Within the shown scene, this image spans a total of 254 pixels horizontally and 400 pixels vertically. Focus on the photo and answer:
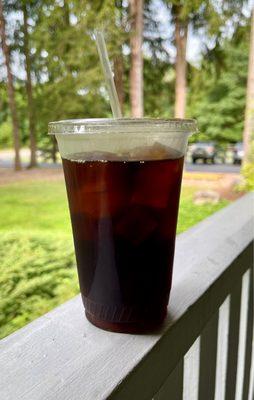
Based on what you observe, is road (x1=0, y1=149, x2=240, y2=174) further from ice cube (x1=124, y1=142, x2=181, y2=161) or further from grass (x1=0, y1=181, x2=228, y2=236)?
ice cube (x1=124, y1=142, x2=181, y2=161)

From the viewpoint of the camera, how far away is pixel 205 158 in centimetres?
134

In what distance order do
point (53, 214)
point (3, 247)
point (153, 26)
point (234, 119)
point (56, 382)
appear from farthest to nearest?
point (234, 119)
point (153, 26)
point (53, 214)
point (3, 247)
point (56, 382)

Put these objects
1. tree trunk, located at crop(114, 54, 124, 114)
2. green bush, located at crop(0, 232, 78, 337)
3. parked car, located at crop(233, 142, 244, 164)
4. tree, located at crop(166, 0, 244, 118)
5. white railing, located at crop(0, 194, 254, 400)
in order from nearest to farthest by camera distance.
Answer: white railing, located at crop(0, 194, 254, 400)
green bush, located at crop(0, 232, 78, 337)
tree trunk, located at crop(114, 54, 124, 114)
tree, located at crop(166, 0, 244, 118)
parked car, located at crop(233, 142, 244, 164)

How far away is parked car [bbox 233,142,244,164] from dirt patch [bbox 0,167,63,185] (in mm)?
889

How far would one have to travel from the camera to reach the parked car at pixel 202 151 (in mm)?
1304

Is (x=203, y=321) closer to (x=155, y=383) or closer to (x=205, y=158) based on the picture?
(x=155, y=383)

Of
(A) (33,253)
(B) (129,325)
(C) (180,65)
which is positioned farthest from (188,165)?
(B) (129,325)

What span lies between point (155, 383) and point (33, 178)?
1.63ft

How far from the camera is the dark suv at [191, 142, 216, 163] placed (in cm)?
131

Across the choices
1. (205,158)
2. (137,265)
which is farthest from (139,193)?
(205,158)

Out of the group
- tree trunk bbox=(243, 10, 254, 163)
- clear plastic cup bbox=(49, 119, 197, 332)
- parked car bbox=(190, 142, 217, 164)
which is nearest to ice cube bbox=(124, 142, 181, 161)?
clear plastic cup bbox=(49, 119, 197, 332)

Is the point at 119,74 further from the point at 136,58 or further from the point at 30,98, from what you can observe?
the point at 30,98

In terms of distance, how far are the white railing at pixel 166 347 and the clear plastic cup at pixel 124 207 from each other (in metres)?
0.05

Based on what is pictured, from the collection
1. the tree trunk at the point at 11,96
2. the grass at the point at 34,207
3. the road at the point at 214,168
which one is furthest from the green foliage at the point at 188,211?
the tree trunk at the point at 11,96
